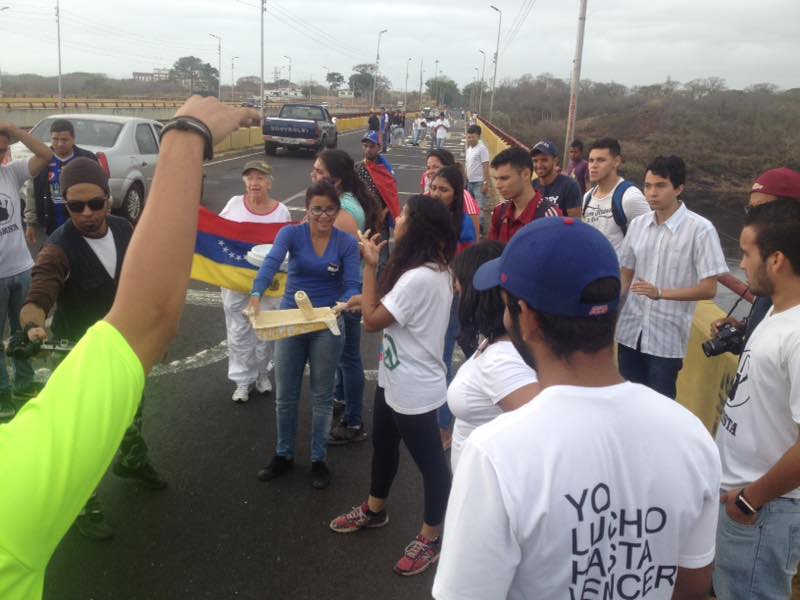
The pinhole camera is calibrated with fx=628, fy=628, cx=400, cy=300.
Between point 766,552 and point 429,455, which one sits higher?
point 766,552

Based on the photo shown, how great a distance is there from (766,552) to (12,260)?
16.6 ft

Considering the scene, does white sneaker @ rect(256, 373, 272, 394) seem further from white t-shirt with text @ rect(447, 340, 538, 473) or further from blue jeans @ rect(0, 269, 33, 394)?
white t-shirt with text @ rect(447, 340, 538, 473)

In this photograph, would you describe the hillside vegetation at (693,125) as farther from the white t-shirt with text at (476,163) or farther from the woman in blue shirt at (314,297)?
the woman in blue shirt at (314,297)

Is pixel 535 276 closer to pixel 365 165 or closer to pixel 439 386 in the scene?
pixel 439 386

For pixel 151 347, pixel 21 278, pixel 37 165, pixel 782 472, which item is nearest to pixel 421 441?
pixel 782 472

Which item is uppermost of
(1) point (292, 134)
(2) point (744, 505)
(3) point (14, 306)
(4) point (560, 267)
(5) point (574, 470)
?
(1) point (292, 134)

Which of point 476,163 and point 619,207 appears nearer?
point 619,207

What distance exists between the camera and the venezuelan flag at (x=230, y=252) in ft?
17.5

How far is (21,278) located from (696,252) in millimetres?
4855

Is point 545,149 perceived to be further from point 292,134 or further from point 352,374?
point 292,134

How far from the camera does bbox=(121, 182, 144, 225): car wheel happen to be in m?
11.3

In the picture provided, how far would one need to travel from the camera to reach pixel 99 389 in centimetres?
86

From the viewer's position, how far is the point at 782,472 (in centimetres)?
210

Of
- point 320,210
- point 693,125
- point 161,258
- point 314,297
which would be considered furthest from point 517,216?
point 693,125
